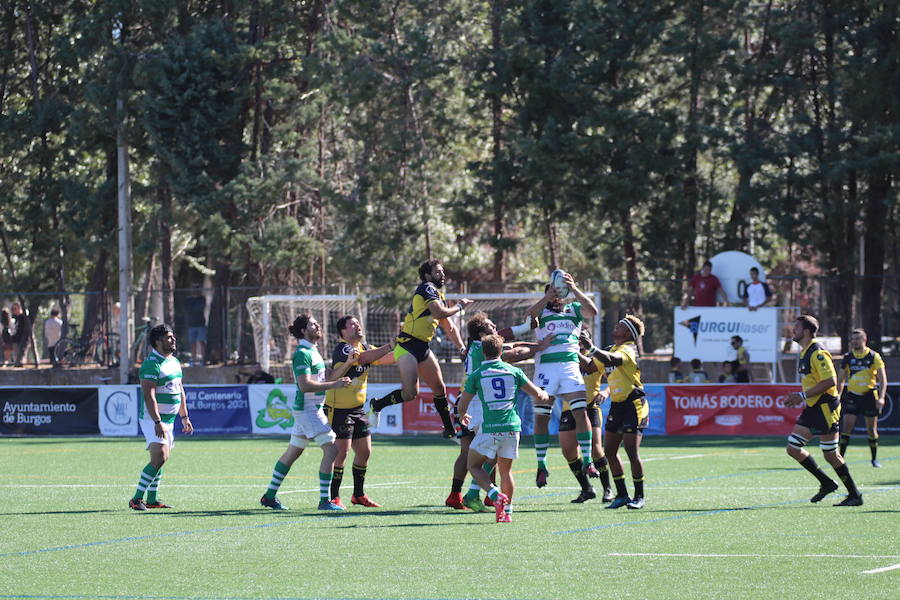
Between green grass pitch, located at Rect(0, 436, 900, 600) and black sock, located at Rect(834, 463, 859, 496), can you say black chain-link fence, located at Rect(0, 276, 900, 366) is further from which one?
black sock, located at Rect(834, 463, 859, 496)

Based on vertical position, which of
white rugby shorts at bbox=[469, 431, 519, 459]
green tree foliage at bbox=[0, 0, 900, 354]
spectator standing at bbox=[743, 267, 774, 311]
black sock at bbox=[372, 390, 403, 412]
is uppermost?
green tree foliage at bbox=[0, 0, 900, 354]

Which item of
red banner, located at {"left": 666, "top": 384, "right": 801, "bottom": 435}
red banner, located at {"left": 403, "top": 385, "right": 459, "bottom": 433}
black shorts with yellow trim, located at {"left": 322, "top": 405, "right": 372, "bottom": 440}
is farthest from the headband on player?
red banner, located at {"left": 403, "top": 385, "right": 459, "bottom": 433}

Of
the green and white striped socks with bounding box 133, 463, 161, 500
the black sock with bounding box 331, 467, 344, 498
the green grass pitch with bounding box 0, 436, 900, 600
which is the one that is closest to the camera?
the green grass pitch with bounding box 0, 436, 900, 600

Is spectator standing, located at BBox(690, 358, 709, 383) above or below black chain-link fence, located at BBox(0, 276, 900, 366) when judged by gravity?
below

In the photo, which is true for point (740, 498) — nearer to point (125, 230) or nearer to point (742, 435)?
point (742, 435)

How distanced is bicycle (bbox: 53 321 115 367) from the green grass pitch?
19988mm

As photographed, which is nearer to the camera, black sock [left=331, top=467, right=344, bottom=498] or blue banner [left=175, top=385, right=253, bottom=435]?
black sock [left=331, top=467, right=344, bottom=498]

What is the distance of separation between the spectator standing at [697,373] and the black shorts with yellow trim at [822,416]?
1663 centimetres

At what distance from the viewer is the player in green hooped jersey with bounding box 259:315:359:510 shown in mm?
14102

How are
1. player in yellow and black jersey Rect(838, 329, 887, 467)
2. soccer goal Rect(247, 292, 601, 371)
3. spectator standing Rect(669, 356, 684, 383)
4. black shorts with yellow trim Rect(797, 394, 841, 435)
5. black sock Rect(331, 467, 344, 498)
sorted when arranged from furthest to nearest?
soccer goal Rect(247, 292, 601, 371) < spectator standing Rect(669, 356, 684, 383) < player in yellow and black jersey Rect(838, 329, 887, 467) < black sock Rect(331, 467, 344, 498) < black shorts with yellow trim Rect(797, 394, 841, 435)

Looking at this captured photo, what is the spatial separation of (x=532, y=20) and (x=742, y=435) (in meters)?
13.0

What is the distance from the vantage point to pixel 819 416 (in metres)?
14.4

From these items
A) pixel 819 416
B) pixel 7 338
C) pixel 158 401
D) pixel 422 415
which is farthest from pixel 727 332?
pixel 7 338

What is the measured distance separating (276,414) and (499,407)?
18354 millimetres
